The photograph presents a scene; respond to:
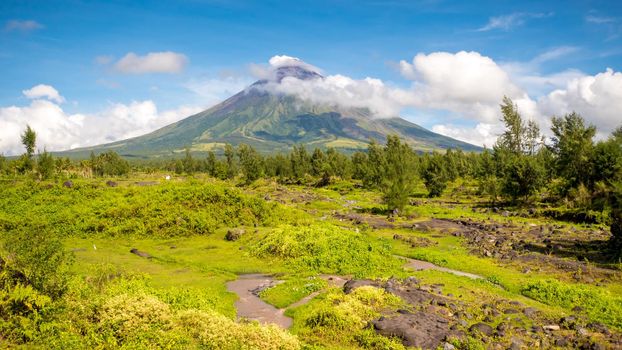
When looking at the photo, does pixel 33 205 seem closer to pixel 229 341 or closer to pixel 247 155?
pixel 229 341

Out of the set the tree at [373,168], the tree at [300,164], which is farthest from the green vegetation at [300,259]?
the tree at [300,164]

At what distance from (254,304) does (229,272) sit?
7.66 metres

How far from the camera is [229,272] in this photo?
30.0 m

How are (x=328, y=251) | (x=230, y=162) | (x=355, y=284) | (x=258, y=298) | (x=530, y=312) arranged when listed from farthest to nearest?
(x=230, y=162)
(x=328, y=251)
(x=258, y=298)
(x=355, y=284)
(x=530, y=312)

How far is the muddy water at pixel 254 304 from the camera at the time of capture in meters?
20.7

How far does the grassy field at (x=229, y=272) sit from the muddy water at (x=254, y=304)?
0.67m

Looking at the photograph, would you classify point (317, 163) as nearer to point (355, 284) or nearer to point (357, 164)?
point (357, 164)

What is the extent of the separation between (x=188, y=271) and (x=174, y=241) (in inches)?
481

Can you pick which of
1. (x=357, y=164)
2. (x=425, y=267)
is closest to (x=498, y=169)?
(x=357, y=164)

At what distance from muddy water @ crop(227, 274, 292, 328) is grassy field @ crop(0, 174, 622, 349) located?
26.3 inches

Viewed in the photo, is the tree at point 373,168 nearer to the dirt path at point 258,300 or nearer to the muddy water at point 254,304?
the dirt path at point 258,300

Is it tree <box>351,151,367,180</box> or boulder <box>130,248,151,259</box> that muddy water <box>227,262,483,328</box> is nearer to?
boulder <box>130,248,151,259</box>

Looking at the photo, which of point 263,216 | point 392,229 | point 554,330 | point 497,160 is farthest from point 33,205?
point 497,160

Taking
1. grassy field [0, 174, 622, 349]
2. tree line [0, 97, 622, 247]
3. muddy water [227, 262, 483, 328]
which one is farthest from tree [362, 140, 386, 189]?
muddy water [227, 262, 483, 328]
